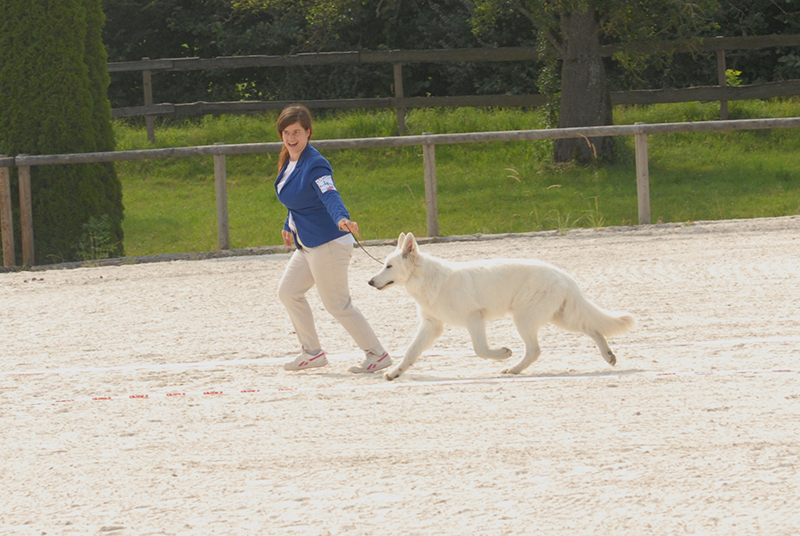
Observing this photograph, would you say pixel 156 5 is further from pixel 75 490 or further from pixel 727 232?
pixel 75 490

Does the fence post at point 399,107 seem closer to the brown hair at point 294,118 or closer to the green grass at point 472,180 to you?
the green grass at point 472,180

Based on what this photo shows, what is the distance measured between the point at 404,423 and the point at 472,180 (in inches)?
517

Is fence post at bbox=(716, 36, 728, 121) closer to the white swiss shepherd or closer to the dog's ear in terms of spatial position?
the white swiss shepherd

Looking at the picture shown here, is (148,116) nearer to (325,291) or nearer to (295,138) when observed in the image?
(295,138)

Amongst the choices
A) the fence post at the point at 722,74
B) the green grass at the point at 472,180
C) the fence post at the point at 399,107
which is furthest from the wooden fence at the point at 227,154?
the fence post at the point at 399,107

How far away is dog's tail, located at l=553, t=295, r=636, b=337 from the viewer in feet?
20.2

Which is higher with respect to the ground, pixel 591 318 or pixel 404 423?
pixel 591 318

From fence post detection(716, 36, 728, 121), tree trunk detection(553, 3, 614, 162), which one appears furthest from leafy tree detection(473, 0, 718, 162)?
fence post detection(716, 36, 728, 121)

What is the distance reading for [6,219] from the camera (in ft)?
39.4

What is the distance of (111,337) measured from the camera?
789 cm

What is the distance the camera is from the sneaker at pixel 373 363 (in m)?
6.41

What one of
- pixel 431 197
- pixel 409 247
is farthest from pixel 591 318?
pixel 431 197

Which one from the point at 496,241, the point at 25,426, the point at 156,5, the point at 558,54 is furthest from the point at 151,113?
the point at 25,426

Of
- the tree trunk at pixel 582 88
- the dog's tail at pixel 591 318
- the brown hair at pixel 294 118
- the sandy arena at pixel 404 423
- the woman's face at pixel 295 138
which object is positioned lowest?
the sandy arena at pixel 404 423
